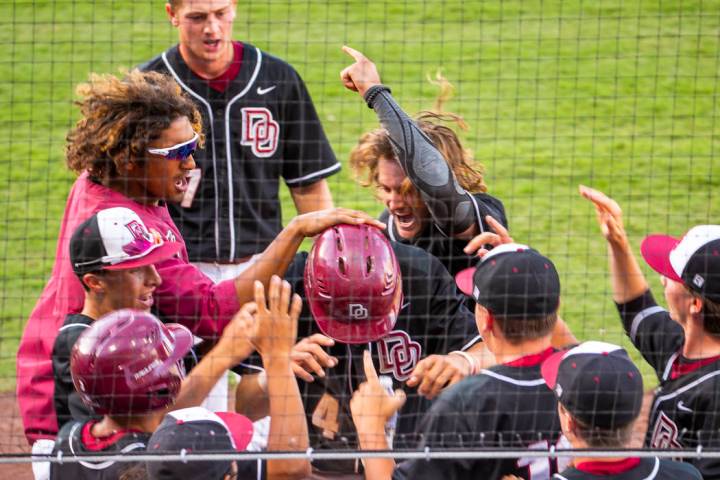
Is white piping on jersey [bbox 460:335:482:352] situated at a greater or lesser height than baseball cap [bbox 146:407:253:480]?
greater

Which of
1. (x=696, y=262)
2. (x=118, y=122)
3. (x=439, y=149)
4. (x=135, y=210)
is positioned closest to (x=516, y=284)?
(x=696, y=262)

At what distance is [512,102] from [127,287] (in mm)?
6902

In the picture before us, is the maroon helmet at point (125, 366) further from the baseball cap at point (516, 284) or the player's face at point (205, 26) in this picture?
the player's face at point (205, 26)

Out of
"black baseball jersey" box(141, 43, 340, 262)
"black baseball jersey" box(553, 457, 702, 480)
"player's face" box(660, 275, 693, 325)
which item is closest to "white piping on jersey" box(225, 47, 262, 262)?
"black baseball jersey" box(141, 43, 340, 262)

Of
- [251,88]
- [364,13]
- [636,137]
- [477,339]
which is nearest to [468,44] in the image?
[364,13]

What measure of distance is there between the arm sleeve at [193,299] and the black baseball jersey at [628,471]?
146 centimetres

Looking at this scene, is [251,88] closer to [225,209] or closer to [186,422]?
[225,209]

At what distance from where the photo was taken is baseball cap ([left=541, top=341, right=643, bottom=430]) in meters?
2.89

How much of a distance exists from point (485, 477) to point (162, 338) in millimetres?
1010

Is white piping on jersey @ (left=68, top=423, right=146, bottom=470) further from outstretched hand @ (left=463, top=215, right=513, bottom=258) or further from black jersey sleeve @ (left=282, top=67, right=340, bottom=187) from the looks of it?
black jersey sleeve @ (left=282, top=67, right=340, bottom=187)

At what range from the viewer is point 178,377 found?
10.5ft

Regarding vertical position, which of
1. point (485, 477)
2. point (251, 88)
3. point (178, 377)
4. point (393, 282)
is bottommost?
point (485, 477)

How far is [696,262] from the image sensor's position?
11.4 feet

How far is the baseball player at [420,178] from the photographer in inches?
146
